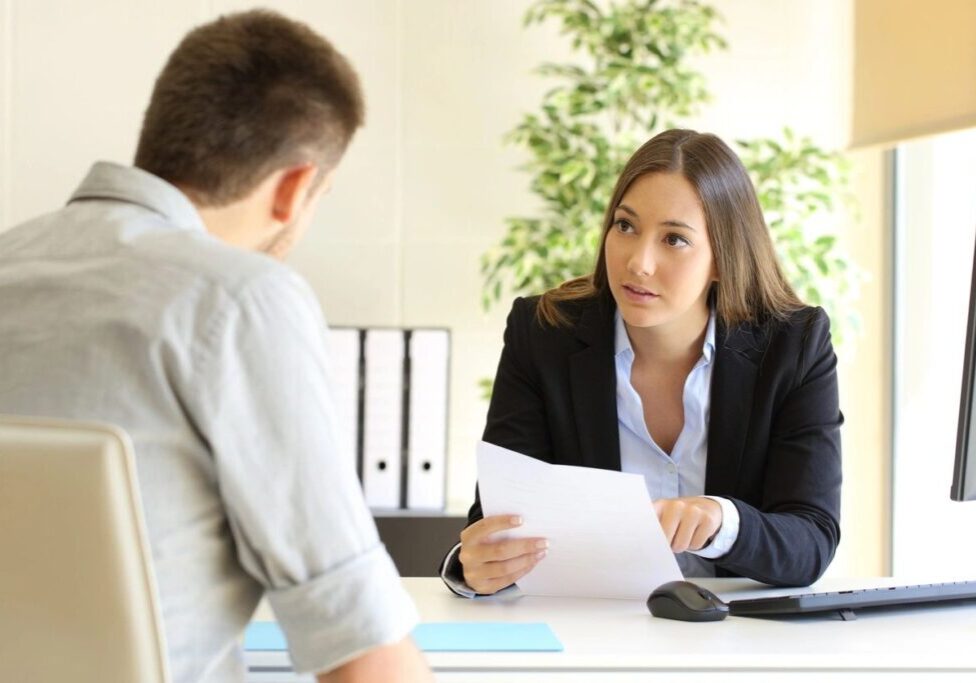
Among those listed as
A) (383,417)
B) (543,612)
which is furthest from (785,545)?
(383,417)

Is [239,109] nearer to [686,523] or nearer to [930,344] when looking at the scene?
[686,523]

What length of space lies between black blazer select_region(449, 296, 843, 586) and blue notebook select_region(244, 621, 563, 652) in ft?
1.33

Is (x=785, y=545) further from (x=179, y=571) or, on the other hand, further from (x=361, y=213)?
(x=361, y=213)

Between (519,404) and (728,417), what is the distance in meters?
0.33

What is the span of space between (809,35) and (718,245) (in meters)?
1.90

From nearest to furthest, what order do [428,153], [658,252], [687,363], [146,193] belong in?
[146,193], [658,252], [687,363], [428,153]

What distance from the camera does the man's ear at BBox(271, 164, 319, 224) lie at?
1.09 meters

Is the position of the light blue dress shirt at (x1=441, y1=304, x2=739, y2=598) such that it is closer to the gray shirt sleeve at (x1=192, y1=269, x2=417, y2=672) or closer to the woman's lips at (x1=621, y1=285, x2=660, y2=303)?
the woman's lips at (x1=621, y1=285, x2=660, y2=303)

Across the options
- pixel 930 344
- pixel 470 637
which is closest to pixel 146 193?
pixel 470 637

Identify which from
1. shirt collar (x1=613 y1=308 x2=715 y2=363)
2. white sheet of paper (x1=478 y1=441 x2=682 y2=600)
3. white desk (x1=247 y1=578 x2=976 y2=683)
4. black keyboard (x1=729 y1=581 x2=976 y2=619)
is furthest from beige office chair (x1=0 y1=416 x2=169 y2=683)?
shirt collar (x1=613 y1=308 x2=715 y2=363)

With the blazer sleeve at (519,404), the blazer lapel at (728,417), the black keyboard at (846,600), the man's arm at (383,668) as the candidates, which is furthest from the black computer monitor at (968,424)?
the man's arm at (383,668)

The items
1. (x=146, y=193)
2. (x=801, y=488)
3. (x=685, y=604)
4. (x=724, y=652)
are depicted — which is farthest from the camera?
(x=801, y=488)

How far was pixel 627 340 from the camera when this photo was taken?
83.4 inches

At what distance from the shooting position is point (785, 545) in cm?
178
